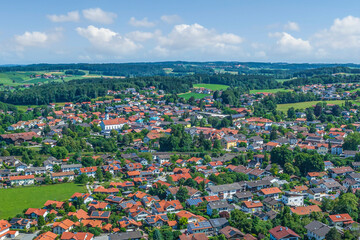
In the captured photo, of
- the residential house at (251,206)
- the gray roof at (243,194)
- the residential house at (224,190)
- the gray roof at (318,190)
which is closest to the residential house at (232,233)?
the residential house at (251,206)

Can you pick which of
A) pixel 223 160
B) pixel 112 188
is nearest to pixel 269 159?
pixel 223 160

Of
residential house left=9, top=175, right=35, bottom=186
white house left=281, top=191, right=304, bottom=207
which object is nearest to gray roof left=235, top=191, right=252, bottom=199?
white house left=281, top=191, right=304, bottom=207

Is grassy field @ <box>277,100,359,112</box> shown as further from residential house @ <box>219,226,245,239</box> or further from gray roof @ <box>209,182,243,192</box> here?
residential house @ <box>219,226,245,239</box>

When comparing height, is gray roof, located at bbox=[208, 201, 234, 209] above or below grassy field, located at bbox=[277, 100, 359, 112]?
below

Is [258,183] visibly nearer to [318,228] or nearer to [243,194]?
[243,194]

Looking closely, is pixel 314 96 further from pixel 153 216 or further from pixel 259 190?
pixel 153 216
